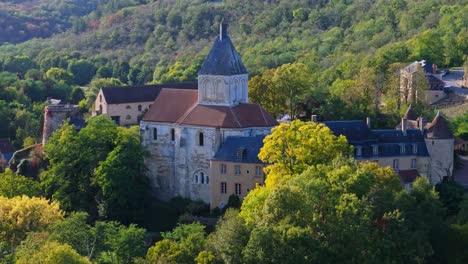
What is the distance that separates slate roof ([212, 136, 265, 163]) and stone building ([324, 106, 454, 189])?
5.40 meters

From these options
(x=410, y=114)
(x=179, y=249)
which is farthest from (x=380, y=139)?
(x=179, y=249)

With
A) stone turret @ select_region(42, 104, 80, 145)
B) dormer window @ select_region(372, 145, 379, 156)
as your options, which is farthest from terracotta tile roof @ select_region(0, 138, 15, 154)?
dormer window @ select_region(372, 145, 379, 156)

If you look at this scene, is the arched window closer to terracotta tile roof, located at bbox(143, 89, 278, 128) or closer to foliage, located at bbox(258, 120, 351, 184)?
terracotta tile roof, located at bbox(143, 89, 278, 128)

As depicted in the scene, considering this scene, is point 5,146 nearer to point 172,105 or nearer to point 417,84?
point 172,105

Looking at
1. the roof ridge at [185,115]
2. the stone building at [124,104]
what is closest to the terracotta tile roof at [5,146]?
the stone building at [124,104]

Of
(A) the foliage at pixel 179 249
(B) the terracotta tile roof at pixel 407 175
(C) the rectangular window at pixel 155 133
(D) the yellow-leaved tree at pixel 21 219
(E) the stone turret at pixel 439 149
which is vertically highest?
(C) the rectangular window at pixel 155 133

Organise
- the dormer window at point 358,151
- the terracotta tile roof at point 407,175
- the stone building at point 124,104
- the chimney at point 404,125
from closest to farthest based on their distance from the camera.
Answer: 1. the terracotta tile roof at point 407,175
2. the dormer window at point 358,151
3. the chimney at point 404,125
4. the stone building at point 124,104

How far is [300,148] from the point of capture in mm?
68188

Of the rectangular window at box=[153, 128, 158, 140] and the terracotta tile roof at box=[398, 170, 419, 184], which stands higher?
the rectangular window at box=[153, 128, 158, 140]

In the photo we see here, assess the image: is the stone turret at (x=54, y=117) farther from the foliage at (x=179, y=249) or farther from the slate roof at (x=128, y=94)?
the foliage at (x=179, y=249)

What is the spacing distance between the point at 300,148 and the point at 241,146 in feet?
16.1

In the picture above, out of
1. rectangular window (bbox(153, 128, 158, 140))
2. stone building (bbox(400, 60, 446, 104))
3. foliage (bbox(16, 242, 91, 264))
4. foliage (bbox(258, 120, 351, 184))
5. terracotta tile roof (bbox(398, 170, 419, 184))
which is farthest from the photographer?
stone building (bbox(400, 60, 446, 104))

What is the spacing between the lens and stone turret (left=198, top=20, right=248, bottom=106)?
7456 centimetres

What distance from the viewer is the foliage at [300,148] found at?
224 ft
